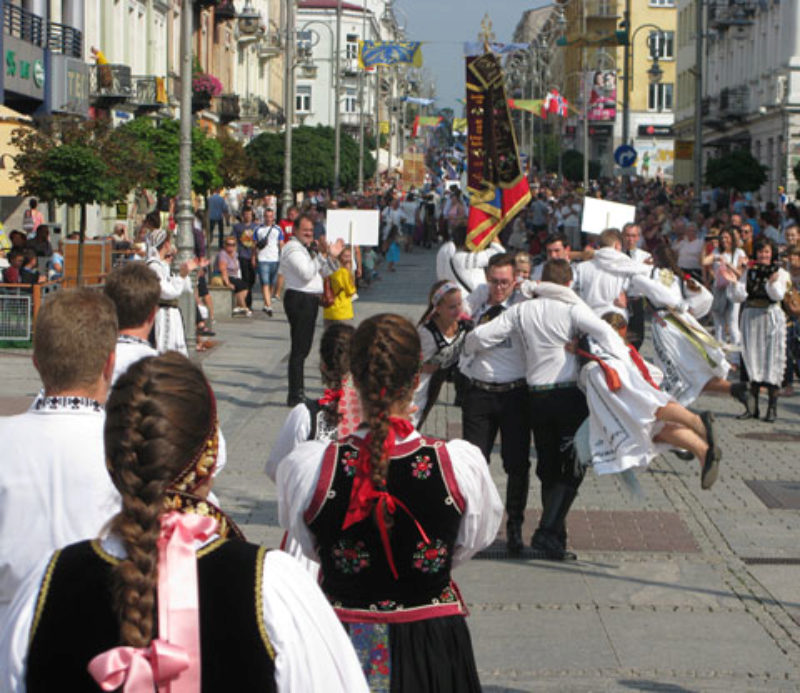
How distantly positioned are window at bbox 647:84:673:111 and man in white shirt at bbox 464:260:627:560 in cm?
10086

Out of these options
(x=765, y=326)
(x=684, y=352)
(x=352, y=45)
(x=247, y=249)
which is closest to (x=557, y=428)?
(x=684, y=352)

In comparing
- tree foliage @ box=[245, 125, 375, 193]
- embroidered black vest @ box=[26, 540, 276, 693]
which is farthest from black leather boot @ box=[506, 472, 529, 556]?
tree foliage @ box=[245, 125, 375, 193]

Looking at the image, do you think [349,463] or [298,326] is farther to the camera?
[298,326]

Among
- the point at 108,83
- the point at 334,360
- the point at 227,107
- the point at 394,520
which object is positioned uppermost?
the point at 227,107

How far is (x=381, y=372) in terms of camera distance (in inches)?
165

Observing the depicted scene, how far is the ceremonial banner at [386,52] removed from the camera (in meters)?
63.2

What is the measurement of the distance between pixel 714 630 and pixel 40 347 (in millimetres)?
4460

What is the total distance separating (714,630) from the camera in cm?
752

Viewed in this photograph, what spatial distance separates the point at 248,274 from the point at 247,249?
56 centimetres

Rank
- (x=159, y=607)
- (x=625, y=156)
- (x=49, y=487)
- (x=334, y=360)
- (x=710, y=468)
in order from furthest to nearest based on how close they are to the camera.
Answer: (x=625, y=156), (x=710, y=468), (x=334, y=360), (x=49, y=487), (x=159, y=607)

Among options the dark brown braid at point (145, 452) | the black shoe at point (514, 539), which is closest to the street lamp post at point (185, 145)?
the black shoe at point (514, 539)

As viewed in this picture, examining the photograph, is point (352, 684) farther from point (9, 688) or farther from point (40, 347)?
point (40, 347)

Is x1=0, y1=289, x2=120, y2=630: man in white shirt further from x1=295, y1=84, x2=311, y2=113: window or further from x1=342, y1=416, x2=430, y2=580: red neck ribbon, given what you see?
x1=295, y1=84, x2=311, y2=113: window

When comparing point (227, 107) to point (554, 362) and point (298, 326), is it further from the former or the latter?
point (554, 362)
